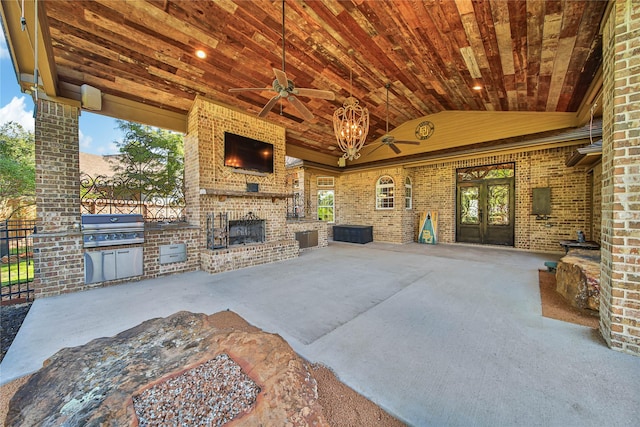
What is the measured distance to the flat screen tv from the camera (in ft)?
17.8

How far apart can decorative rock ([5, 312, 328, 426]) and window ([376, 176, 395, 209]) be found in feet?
25.2

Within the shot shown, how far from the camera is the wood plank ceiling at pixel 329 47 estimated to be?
3.11 meters

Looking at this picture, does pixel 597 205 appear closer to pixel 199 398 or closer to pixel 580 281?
pixel 580 281

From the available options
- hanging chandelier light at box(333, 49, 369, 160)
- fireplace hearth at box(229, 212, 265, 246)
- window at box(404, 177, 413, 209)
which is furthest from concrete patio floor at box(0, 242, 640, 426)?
window at box(404, 177, 413, 209)

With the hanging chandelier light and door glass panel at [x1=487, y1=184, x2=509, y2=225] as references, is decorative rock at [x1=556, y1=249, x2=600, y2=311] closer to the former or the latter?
the hanging chandelier light

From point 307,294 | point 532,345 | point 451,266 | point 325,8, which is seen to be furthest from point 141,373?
point 451,266

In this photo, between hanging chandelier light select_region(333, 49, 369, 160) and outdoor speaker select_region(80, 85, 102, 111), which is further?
hanging chandelier light select_region(333, 49, 369, 160)

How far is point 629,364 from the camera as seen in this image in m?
1.86

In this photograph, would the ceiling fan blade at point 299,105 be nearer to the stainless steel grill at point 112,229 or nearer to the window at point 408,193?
the stainless steel grill at point 112,229

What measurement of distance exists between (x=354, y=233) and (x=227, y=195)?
515 centimetres

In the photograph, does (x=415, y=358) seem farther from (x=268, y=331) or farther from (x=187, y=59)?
(x=187, y=59)

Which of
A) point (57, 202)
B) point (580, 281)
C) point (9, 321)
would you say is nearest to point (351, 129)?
point (580, 281)

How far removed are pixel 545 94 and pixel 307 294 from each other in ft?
21.0

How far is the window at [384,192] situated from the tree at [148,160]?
23.2 feet
